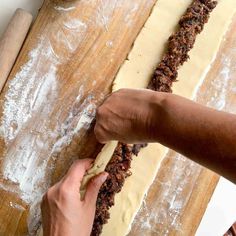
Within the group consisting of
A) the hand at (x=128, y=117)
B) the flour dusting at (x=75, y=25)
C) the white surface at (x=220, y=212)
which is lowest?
the white surface at (x=220, y=212)

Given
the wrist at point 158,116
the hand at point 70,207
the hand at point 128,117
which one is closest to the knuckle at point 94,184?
the hand at point 70,207

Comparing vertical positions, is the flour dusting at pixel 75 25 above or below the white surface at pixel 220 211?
above

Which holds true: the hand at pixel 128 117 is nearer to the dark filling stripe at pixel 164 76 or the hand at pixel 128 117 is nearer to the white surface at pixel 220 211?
the dark filling stripe at pixel 164 76

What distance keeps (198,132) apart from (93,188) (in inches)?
18.2

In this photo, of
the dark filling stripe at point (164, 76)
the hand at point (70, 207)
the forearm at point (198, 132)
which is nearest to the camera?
the forearm at point (198, 132)

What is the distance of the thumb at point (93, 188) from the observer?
1163mm

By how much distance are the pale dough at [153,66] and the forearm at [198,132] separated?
1.13ft

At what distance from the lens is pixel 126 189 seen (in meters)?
1.29

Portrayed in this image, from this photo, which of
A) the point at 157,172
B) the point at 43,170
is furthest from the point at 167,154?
the point at 43,170

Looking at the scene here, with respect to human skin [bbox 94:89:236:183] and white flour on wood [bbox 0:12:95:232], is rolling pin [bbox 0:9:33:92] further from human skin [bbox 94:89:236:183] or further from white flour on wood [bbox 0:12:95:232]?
human skin [bbox 94:89:236:183]

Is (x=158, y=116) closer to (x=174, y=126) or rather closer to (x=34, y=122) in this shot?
(x=174, y=126)

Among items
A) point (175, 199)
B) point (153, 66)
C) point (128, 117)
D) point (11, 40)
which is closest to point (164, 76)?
point (153, 66)

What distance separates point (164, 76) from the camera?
132 cm

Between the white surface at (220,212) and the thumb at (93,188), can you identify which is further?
the white surface at (220,212)
